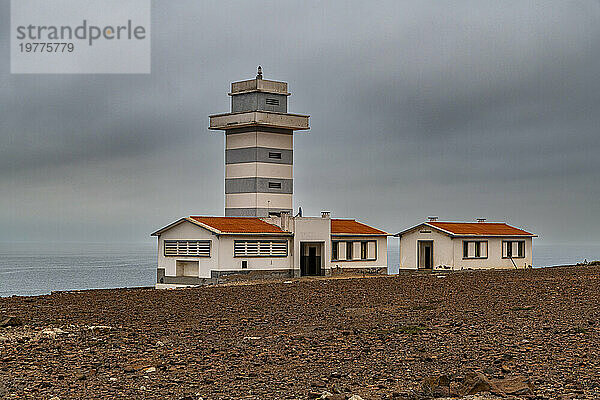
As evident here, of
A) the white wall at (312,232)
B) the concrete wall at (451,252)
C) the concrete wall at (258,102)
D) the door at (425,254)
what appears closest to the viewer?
the white wall at (312,232)

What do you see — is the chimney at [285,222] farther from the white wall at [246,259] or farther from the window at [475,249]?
the window at [475,249]


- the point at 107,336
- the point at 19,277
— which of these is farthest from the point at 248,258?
the point at 19,277

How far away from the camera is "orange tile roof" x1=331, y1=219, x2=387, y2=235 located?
43600mm

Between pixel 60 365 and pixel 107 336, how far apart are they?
2.62 metres

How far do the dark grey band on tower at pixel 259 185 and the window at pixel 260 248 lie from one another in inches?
153

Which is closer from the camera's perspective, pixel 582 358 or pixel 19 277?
pixel 582 358

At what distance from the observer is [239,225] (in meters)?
39.6

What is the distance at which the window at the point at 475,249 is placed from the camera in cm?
4509

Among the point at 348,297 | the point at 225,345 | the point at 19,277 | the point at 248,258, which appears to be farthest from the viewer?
the point at 19,277

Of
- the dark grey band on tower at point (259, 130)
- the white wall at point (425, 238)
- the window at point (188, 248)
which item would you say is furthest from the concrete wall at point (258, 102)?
the white wall at point (425, 238)

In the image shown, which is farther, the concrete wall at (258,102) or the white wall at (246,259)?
the concrete wall at (258,102)

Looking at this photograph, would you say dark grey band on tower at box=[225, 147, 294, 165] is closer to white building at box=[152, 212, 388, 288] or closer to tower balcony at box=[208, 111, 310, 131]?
tower balcony at box=[208, 111, 310, 131]

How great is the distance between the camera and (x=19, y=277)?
97.4 meters

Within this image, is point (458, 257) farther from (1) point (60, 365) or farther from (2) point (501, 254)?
(1) point (60, 365)
